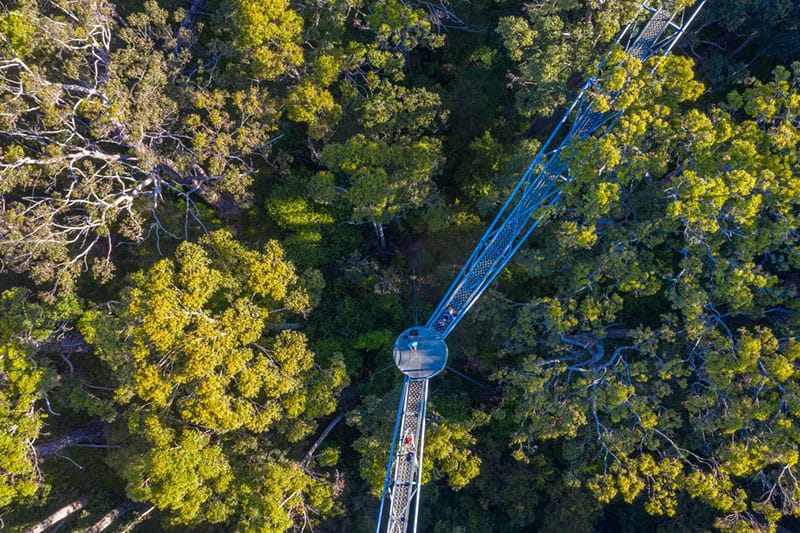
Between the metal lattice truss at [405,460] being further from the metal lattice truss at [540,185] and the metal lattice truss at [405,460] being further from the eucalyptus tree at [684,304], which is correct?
the eucalyptus tree at [684,304]

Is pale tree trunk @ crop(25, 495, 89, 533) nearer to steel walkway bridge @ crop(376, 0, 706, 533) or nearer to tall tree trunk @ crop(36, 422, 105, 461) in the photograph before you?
tall tree trunk @ crop(36, 422, 105, 461)

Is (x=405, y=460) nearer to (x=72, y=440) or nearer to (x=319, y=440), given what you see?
(x=319, y=440)

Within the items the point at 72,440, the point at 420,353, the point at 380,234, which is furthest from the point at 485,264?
the point at 72,440

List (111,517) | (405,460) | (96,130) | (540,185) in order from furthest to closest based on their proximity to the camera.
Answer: (111,517) → (540,185) → (96,130) → (405,460)

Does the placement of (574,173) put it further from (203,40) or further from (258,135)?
(203,40)

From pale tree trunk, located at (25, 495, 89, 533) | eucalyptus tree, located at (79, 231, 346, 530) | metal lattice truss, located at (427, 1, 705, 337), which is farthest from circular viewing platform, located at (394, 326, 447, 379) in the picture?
pale tree trunk, located at (25, 495, 89, 533)

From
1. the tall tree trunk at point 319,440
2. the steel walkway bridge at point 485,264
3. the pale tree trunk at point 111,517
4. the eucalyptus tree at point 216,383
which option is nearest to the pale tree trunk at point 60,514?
the pale tree trunk at point 111,517

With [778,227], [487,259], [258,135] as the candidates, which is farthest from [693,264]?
[258,135]
